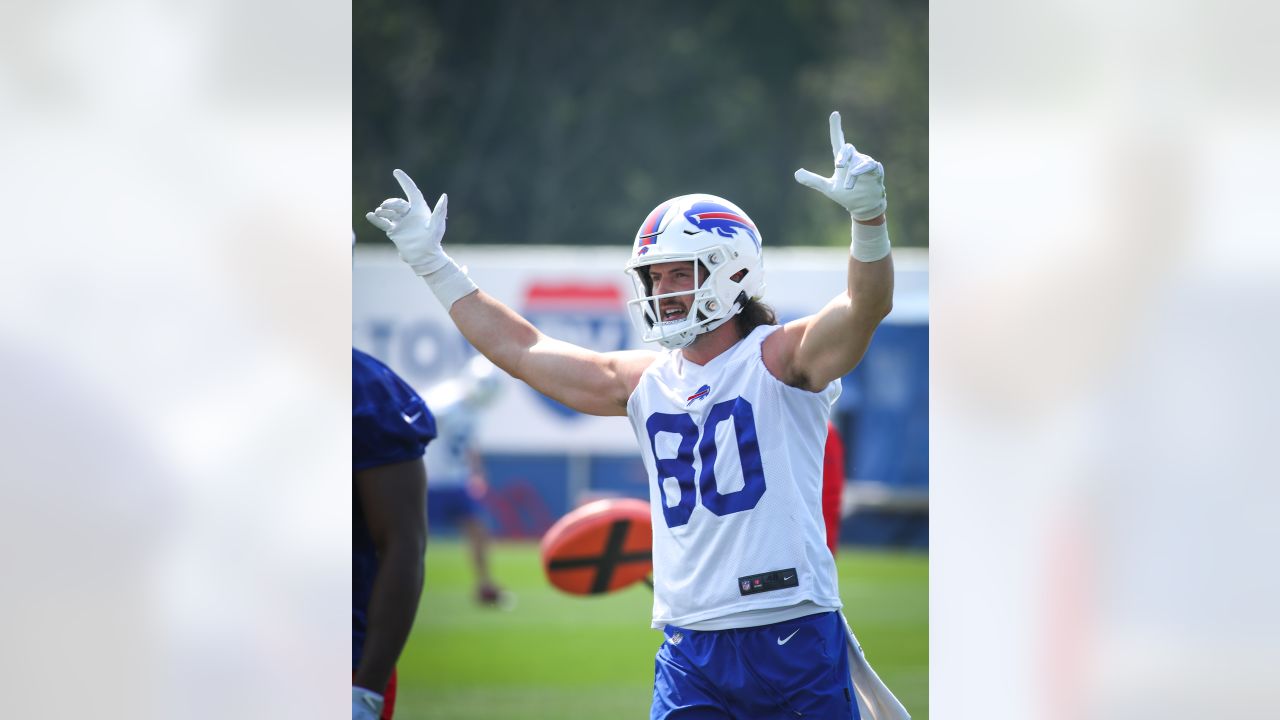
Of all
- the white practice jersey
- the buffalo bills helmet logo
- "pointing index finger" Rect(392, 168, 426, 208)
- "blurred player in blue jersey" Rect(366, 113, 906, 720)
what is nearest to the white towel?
"blurred player in blue jersey" Rect(366, 113, 906, 720)

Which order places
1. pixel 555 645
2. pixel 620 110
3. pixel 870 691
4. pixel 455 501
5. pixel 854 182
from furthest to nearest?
pixel 620 110 → pixel 455 501 → pixel 555 645 → pixel 870 691 → pixel 854 182

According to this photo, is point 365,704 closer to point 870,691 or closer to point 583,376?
point 583,376

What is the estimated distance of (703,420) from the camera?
10.6 feet

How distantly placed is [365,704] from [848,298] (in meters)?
1.45

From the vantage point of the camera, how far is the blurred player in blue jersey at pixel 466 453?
10367 mm

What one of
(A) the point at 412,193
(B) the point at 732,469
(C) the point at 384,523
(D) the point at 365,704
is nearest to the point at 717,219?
(B) the point at 732,469

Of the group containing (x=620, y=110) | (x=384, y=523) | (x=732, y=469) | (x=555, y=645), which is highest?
(x=620, y=110)

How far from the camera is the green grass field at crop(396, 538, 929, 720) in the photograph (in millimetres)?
7547

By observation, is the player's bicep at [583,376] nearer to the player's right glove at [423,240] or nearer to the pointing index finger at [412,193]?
the player's right glove at [423,240]

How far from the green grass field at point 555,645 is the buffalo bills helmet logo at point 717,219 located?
Answer: 4221 millimetres

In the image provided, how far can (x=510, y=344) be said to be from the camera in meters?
3.50
